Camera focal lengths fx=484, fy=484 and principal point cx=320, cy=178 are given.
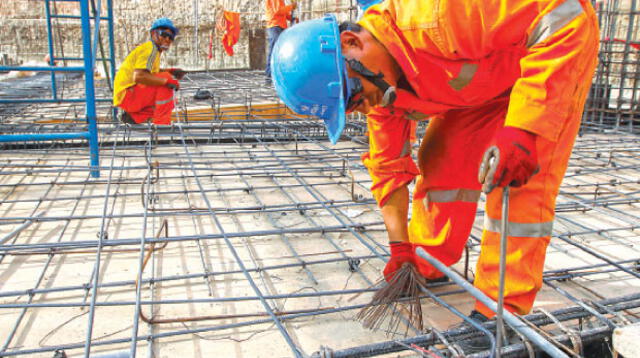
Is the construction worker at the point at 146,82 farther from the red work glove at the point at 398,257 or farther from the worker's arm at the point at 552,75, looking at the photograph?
the worker's arm at the point at 552,75

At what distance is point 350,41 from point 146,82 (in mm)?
3461

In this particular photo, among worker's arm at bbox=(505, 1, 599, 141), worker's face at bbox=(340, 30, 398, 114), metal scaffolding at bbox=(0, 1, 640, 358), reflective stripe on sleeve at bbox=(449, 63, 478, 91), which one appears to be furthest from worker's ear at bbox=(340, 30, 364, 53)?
metal scaffolding at bbox=(0, 1, 640, 358)

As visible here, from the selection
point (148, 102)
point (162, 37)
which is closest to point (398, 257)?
point (148, 102)

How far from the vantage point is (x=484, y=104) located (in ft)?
6.57

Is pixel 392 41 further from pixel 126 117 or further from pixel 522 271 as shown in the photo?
pixel 126 117

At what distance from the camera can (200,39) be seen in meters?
15.2

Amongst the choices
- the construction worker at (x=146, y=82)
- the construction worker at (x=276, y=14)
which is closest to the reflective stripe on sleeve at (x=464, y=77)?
the construction worker at (x=146, y=82)

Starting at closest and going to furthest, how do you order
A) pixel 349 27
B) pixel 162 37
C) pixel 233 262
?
pixel 349 27, pixel 233 262, pixel 162 37

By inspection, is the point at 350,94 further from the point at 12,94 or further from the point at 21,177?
the point at 12,94

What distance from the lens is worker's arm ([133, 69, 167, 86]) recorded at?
4.61 meters

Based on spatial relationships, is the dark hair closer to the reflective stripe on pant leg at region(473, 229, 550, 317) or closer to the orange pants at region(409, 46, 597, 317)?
the orange pants at region(409, 46, 597, 317)

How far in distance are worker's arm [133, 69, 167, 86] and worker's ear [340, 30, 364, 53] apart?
134 inches

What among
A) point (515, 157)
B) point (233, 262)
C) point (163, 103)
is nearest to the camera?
point (515, 157)

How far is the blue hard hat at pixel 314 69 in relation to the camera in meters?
1.65
